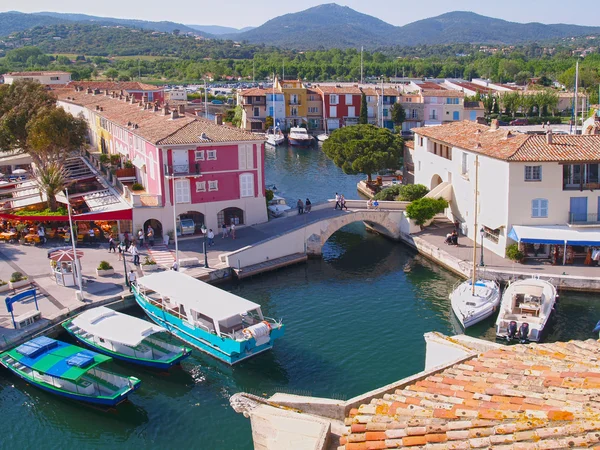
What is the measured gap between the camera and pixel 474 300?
1419 inches

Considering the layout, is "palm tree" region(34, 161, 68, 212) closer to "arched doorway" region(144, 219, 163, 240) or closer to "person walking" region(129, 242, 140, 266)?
"arched doorway" region(144, 219, 163, 240)

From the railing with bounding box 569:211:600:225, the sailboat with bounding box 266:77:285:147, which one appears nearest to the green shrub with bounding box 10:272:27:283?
the railing with bounding box 569:211:600:225

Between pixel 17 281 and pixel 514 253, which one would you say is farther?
pixel 514 253

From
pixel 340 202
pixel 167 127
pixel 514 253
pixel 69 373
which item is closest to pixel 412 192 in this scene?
pixel 340 202

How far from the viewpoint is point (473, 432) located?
1095 centimetres

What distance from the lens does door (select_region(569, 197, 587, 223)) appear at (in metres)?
42.2

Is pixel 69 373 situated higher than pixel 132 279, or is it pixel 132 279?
pixel 132 279

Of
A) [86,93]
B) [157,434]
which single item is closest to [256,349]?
[157,434]

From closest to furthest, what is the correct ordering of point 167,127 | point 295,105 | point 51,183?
point 51,183 < point 167,127 < point 295,105

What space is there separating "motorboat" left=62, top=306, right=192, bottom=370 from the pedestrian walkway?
9.13m

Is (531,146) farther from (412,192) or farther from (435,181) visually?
(435,181)

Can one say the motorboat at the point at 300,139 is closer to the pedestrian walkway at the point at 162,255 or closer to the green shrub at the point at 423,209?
the green shrub at the point at 423,209

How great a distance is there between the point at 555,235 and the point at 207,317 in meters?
21.5

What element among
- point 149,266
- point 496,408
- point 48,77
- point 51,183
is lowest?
point 149,266
